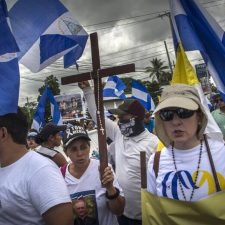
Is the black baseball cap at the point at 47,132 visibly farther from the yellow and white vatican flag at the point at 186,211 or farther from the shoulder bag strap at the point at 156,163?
the yellow and white vatican flag at the point at 186,211

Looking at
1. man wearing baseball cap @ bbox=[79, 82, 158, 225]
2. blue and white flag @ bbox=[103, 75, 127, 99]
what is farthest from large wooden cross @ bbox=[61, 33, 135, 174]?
blue and white flag @ bbox=[103, 75, 127, 99]

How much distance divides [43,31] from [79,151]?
109cm

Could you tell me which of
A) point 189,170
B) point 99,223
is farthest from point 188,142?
point 99,223

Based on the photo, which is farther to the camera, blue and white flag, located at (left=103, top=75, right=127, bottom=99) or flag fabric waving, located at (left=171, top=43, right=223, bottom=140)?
blue and white flag, located at (left=103, top=75, right=127, bottom=99)

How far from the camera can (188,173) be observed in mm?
2141

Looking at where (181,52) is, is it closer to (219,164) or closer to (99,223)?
(219,164)

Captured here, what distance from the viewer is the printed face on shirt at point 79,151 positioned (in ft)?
9.71

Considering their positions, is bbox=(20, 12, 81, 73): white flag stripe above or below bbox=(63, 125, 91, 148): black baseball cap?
above

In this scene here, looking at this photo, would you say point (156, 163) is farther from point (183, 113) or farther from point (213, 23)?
point (213, 23)

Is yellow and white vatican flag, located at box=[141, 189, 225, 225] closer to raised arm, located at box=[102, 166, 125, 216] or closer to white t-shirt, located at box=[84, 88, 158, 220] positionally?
raised arm, located at box=[102, 166, 125, 216]

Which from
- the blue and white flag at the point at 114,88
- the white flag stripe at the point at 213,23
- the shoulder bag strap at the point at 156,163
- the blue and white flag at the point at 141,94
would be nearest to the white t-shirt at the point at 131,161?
the shoulder bag strap at the point at 156,163

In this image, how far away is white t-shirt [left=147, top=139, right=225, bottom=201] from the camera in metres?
2.08

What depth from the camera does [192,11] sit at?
3.18 metres

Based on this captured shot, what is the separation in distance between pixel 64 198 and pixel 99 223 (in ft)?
2.64
